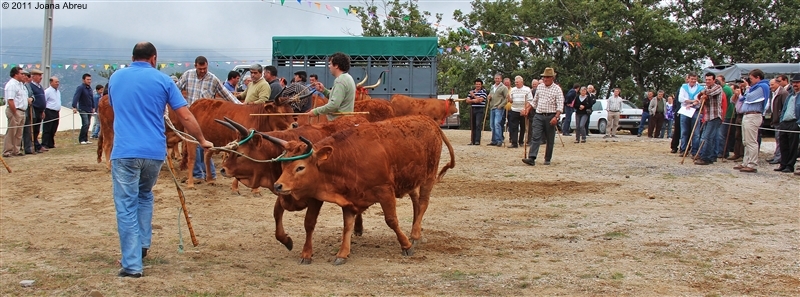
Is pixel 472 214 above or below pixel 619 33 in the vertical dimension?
below

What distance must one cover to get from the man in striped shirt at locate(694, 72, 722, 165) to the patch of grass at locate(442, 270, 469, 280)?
10.4 metres

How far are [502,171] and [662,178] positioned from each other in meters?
2.90

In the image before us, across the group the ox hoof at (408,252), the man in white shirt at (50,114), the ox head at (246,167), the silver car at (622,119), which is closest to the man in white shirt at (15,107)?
the man in white shirt at (50,114)

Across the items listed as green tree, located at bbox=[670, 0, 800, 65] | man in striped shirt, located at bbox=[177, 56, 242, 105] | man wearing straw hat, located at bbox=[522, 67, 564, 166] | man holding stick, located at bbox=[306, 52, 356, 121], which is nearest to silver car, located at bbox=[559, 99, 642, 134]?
green tree, located at bbox=[670, 0, 800, 65]

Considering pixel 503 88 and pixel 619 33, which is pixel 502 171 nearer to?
pixel 503 88

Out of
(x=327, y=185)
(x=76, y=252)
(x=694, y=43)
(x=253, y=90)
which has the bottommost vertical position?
(x=76, y=252)

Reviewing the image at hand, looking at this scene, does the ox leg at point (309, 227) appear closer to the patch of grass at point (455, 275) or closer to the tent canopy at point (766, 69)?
the patch of grass at point (455, 275)

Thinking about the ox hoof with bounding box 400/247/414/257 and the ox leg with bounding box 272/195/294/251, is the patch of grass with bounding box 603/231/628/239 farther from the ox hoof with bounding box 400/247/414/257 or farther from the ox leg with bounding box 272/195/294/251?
the ox leg with bounding box 272/195/294/251

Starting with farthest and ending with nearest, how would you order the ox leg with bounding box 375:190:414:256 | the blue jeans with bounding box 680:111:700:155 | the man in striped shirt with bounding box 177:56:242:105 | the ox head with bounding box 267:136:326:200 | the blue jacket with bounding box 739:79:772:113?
the blue jeans with bounding box 680:111:700:155, the blue jacket with bounding box 739:79:772:113, the man in striped shirt with bounding box 177:56:242:105, the ox leg with bounding box 375:190:414:256, the ox head with bounding box 267:136:326:200

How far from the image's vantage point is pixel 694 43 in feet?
123

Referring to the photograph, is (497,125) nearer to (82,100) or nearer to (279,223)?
(82,100)

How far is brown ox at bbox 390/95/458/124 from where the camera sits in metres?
18.2

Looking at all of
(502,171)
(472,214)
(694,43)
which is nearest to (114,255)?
(472,214)

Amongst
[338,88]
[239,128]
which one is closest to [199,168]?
[338,88]
